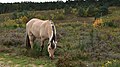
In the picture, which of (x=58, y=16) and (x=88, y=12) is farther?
(x=88, y=12)

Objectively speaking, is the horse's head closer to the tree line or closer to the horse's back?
the horse's back

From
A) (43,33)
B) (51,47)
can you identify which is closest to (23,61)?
(51,47)

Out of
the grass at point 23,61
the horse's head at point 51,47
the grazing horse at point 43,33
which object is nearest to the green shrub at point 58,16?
the grazing horse at point 43,33

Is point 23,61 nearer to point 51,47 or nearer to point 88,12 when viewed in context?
point 51,47

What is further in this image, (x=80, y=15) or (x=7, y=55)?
(x=80, y=15)

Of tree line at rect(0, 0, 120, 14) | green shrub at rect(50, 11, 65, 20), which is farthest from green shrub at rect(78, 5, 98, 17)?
tree line at rect(0, 0, 120, 14)

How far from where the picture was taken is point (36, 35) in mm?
11133

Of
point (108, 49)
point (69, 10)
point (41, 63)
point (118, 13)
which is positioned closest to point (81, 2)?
point (69, 10)

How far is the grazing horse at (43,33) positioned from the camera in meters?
9.44

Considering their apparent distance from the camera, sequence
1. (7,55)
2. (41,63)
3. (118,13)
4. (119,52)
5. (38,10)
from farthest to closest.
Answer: (38,10) → (118,13) → (119,52) → (7,55) → (41,63)

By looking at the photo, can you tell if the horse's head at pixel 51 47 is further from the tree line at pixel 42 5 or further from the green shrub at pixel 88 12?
the tree line at pixel 42 5

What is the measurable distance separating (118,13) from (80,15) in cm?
509

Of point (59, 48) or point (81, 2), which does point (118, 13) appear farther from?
point (59, 48)

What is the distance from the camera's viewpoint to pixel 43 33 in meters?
10.4
